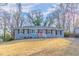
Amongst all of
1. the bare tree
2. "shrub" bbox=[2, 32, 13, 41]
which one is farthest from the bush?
the bare tree

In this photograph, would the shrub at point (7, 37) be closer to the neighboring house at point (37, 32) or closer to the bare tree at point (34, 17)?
the neighboring house at point (37, 32)

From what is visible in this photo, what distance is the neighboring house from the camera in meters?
1.66

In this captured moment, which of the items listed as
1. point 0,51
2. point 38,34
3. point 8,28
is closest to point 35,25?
point 38,34

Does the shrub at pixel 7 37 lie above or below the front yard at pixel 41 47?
above

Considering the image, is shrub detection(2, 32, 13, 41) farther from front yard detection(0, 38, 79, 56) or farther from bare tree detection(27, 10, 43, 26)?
bare tree detection(27, 10, 43, 26)

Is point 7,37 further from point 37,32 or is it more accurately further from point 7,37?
point 37,32

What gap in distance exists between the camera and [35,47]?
65.4 inches

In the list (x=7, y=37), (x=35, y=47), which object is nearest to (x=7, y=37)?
(x=7, y=37)

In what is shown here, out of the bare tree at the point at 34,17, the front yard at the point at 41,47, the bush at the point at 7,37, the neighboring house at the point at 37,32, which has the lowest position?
the front yard at the point at 41,47

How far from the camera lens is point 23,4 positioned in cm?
167

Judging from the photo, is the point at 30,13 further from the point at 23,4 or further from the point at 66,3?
the point at 66,3

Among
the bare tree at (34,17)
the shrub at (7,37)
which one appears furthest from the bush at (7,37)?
the bare tree at (34,17)

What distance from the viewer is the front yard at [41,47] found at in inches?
65.4

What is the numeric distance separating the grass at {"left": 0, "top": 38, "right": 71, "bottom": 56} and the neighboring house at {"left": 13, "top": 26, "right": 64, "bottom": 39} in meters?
0.03
